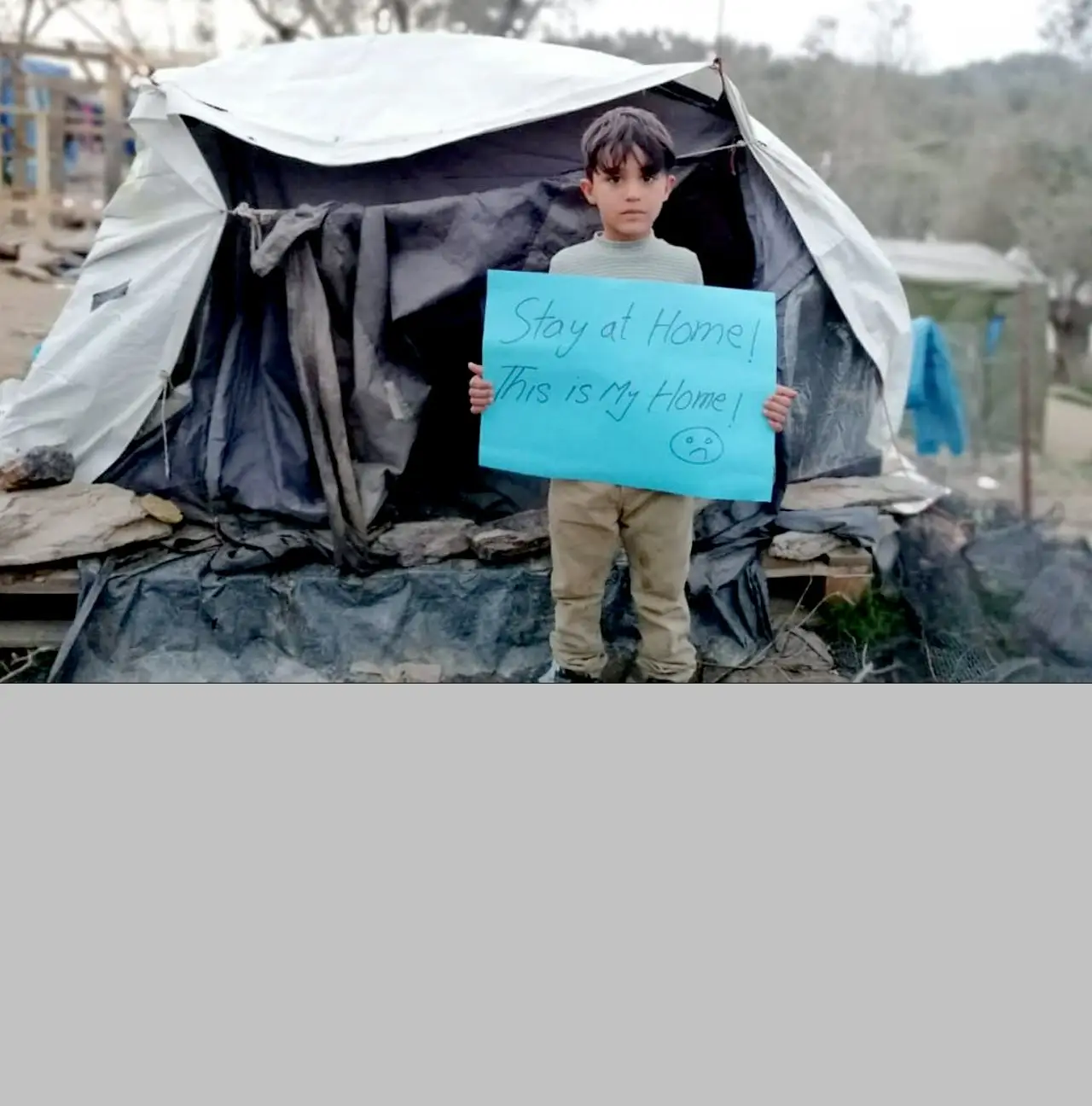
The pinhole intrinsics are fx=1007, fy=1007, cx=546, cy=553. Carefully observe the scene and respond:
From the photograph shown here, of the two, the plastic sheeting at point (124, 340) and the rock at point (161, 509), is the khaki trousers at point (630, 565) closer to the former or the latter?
the rock at point (161, 509)

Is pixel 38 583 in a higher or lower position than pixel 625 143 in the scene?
lower

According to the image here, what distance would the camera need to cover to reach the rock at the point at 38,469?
3.11 meters

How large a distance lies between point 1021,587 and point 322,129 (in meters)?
2.49

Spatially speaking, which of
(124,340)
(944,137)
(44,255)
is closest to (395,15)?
(44,255)

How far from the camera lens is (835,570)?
3.25 meters

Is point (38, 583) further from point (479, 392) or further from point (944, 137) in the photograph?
point (944, 137)

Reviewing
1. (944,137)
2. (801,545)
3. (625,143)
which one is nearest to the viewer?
(625,143)

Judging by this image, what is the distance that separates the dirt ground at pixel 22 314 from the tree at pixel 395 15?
560cm

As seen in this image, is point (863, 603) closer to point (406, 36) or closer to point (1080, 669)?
point (1080, 669)

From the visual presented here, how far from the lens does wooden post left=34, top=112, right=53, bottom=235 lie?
1107 cm

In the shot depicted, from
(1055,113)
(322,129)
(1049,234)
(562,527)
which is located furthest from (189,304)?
(1055,113)

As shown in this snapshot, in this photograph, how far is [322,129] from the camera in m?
2.96

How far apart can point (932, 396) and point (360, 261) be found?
8.22ft

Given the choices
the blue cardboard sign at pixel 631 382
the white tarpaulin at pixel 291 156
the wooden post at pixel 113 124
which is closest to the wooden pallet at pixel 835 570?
the white tarpaulin at pixel 291 156
